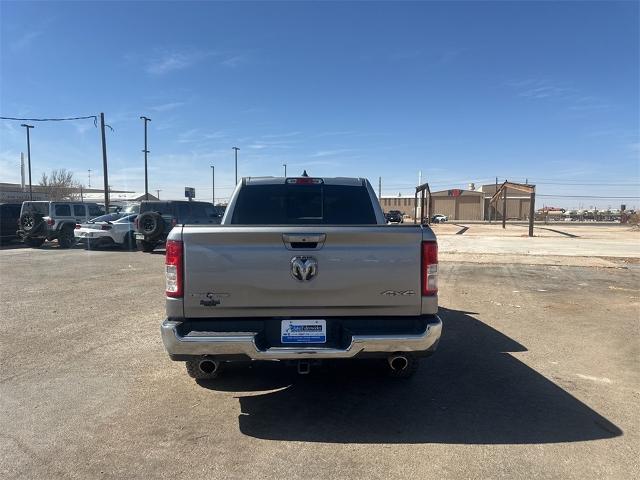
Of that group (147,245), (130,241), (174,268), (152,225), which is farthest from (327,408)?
(130,241)

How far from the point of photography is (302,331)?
382 centimetres

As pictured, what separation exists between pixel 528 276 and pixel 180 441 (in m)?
11.5

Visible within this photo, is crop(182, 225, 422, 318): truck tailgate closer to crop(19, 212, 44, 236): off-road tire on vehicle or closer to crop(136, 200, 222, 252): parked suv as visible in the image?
crop(136, 200, 222, 252): parked suv

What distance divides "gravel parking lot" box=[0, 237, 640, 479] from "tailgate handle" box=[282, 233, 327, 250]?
145cm

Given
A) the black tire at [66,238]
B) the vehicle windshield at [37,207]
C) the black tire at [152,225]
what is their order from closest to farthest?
the black tire at [152,225], the vehicle windshield at [37,207], the black tire at [66,238]

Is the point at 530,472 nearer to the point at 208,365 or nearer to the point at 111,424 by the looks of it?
the point at 208,365

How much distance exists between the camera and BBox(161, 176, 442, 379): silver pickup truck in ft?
12.2

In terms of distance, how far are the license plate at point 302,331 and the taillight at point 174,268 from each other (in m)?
0.87

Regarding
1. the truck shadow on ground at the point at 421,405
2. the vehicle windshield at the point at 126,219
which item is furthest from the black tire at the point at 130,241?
the truck shadow on ground at the point at 421,405

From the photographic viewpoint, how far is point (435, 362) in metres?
5.52

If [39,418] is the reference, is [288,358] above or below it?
above

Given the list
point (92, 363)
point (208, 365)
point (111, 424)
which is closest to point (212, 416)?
point (208, 365)

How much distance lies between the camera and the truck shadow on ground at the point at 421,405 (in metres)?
3.76

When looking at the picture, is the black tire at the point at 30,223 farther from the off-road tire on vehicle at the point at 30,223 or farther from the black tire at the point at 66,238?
the black tire at the point at 66,238
